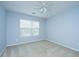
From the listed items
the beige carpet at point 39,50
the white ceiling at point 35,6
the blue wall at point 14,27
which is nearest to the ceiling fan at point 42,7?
the white ceiling at point 35,6

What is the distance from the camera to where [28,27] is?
4.79 feet

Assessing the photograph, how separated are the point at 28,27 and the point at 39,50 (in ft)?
1.92

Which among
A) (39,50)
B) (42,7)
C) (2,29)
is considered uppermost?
(42,7)

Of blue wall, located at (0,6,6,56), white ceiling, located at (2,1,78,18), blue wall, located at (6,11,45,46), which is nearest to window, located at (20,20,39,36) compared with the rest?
blue wall, located at (6,11,45,46)

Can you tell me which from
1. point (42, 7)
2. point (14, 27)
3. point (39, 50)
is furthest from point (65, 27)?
point (14, 27)

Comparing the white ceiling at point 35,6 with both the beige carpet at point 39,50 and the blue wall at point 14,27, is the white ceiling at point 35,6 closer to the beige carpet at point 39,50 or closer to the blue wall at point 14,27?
the blue wall at point 14,27

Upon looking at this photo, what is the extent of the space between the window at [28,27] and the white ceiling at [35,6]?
0.67 ft

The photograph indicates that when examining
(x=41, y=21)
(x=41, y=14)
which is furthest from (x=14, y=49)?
(x=41, y=14)

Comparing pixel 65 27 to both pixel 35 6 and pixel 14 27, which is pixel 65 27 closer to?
pixel 35 6

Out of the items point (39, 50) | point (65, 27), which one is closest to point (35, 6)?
point (65, 27)

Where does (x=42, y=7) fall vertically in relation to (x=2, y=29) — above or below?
above

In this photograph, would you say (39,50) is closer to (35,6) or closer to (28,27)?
(28,27)

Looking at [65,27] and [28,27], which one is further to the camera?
[65,27]

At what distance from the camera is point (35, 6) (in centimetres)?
142
